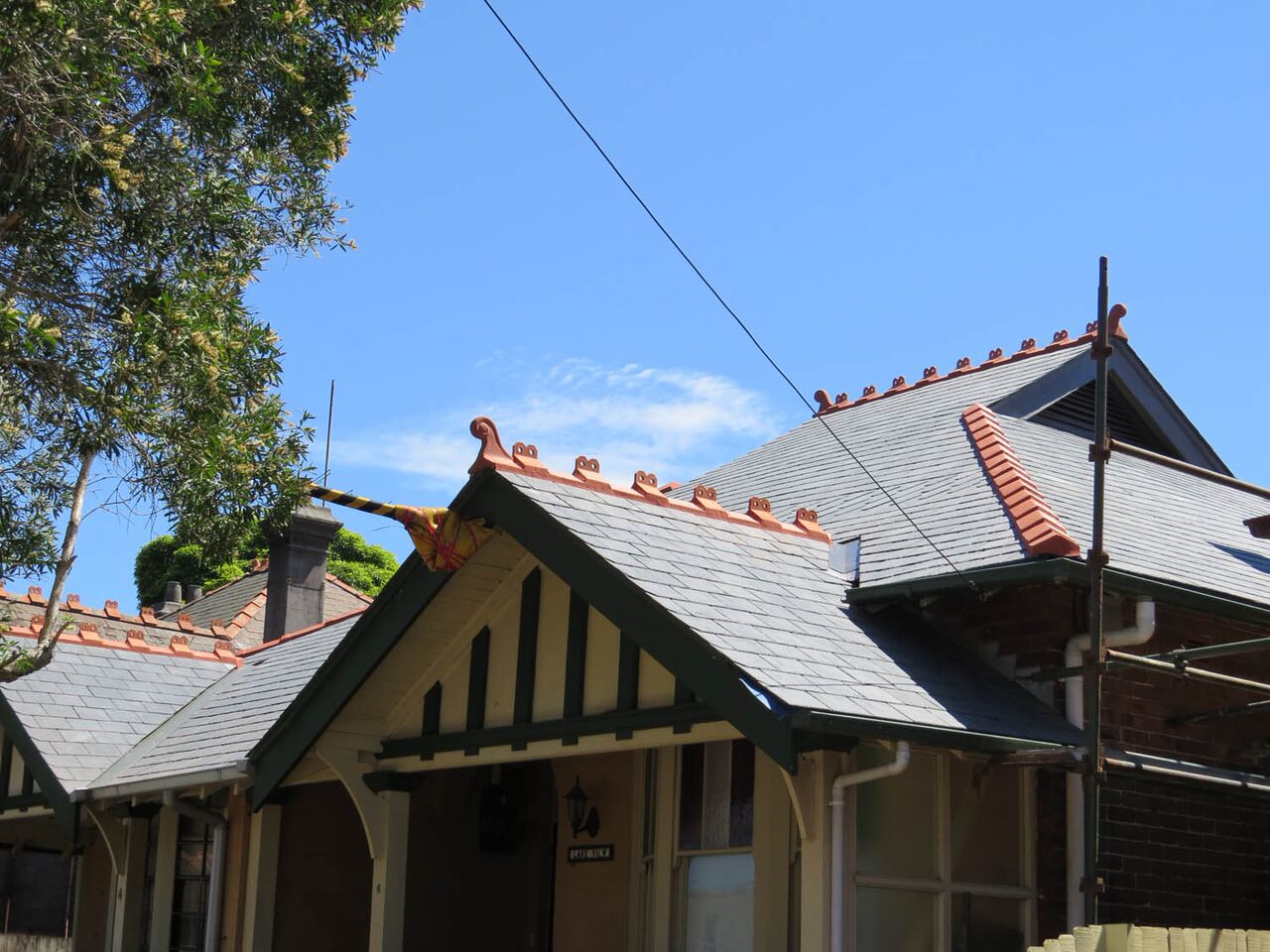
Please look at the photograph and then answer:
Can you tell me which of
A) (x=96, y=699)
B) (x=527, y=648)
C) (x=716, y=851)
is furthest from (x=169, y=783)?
(x=716, y=851)

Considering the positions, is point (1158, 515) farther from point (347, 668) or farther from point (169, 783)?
point (169, 783)

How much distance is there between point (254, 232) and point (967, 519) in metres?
5.61

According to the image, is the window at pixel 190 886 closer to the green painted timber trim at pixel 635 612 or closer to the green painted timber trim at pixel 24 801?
the green painted timber trim at pixel 24 801

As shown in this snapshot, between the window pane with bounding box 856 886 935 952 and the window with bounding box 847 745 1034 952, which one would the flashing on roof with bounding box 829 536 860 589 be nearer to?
the window with bounding box 847 745 1034 952

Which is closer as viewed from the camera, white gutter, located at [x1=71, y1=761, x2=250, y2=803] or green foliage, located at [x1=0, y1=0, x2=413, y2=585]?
green foliage, located at [x1=0, y1=0, x2=413, y2=585]

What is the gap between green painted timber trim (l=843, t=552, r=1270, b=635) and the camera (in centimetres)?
948

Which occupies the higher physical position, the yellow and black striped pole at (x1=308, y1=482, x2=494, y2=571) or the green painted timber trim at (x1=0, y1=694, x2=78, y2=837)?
the yellow and black striped pole at (x1=308, y1=482, x2=494, y2=571)

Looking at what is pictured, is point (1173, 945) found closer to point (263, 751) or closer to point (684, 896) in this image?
point (684, 896)

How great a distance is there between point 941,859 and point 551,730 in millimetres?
2530

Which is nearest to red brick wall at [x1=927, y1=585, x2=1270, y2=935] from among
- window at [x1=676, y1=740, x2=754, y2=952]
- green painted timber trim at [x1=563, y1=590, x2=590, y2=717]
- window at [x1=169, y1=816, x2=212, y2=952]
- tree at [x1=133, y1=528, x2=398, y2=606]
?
window at [x1=676, y1=740, x2=754, y2=952]

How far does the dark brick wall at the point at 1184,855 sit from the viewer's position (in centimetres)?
1006

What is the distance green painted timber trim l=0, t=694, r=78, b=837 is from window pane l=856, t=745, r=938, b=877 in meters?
7.86

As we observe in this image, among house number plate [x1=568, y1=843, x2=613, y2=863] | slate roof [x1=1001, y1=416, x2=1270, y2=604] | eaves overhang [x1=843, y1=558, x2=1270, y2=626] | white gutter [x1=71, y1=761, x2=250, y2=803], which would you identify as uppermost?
slate roof [x1=1001, y1=416, x2=1270, y2=604]

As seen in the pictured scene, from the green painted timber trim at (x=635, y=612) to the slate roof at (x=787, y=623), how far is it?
71 mm
